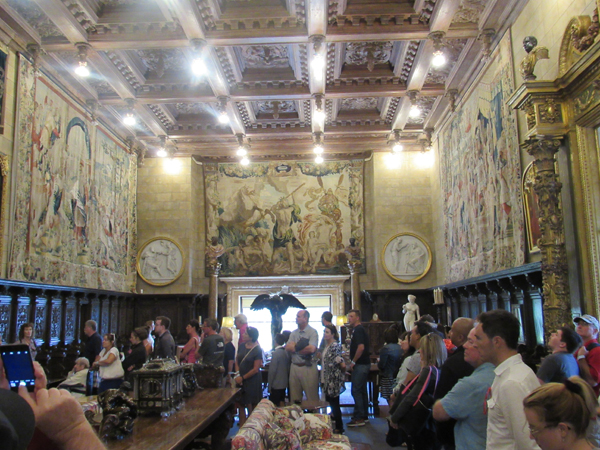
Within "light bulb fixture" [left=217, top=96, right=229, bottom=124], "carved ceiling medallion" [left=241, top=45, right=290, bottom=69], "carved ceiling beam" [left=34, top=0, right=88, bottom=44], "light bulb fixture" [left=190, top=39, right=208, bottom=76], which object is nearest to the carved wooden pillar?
"light bulb fixture" [left=190, top=39, right=208, bottom=76]

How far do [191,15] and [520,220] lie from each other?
7.57 m

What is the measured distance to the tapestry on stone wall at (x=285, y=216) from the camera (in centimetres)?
1825

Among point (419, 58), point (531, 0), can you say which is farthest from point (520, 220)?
point (419, 58)

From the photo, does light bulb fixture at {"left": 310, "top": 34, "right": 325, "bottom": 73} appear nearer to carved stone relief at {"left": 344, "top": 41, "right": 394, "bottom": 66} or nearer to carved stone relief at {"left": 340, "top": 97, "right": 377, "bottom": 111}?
carved stone relief at {"left": 344, "top": 41, "right": 394, "bottom": 66}

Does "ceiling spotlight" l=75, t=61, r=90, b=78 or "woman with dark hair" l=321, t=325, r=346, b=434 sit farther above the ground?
"ceiling spotlight" l=75, t=61, r=90, b=78

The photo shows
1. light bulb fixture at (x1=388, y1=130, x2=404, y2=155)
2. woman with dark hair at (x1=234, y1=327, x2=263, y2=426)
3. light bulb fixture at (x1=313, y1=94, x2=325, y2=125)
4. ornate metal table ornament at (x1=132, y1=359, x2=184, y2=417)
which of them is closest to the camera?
ornate metal table ornament at (x1=132, y1=359, x2=184, y2=417)

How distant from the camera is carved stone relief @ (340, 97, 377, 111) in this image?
16.0 m

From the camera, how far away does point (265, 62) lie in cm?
1351

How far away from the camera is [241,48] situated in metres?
12.7

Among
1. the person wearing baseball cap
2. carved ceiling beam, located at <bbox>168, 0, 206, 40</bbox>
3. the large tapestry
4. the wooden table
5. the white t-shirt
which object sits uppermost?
carved ceiling beam, located at <bbox>168, 0, 206, 40</bbox>

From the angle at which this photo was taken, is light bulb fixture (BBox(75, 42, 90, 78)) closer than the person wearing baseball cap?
No

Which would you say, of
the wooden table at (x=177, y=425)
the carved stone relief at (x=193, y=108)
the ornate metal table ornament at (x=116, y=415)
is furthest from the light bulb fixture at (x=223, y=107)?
the ornate metal table ornament at (x=116, y=415)

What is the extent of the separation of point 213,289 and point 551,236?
12473mm

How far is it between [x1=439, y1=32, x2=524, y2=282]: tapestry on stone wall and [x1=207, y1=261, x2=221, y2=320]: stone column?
757 cm
